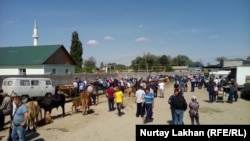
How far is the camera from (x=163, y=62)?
346 feet

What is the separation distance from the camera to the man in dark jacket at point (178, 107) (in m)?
12.1

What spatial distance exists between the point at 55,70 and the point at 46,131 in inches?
1221

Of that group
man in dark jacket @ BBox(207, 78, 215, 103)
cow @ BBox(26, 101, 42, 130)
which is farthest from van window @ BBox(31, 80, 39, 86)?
man in dark jacket @ BBox(207, 78, 215, 103)

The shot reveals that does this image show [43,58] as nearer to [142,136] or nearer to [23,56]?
[23,56]

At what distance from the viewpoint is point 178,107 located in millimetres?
12086

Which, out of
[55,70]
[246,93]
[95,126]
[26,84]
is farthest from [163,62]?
[95,126]

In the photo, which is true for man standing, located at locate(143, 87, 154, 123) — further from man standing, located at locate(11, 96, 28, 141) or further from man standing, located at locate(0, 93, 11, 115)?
man standing, located at locate(11, 96, 28, 141)

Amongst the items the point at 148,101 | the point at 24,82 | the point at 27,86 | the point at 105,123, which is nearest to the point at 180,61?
the point at 27,86

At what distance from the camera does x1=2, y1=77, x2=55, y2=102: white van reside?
21469 mm

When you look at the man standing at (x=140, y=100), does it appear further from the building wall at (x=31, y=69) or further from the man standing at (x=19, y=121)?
A: the building wall at (x=31, y=69)

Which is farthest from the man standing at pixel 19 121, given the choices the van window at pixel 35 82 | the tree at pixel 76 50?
the tree at pixel 76 50

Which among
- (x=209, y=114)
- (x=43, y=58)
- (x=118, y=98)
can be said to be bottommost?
(x=209, y=114)

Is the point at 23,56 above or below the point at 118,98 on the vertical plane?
above

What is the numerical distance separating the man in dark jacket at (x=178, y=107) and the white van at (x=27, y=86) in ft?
40.0
